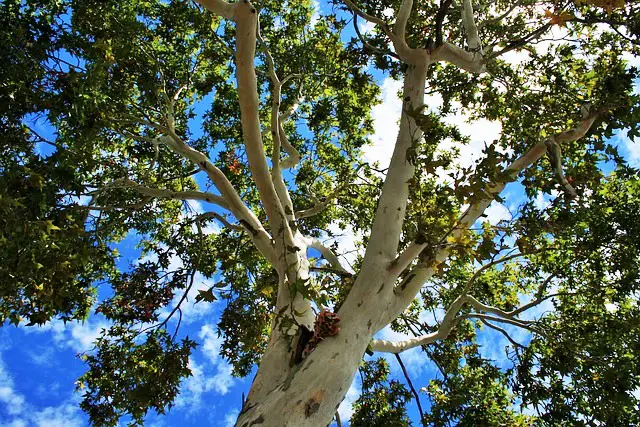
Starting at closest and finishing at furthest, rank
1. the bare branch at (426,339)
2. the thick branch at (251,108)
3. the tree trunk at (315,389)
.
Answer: the tree trunk at (315,389) → the thick branch at (251,108) → the bare branch at (426,339)

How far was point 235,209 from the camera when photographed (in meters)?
5.33

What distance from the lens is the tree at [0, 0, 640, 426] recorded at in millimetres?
3984

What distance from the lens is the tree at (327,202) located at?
3.98 m

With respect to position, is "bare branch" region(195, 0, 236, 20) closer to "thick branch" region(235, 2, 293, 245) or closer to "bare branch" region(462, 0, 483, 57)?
"thick branch" region(235, 2, 293, 245)

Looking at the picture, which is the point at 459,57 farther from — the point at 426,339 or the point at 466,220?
the point at 426,339

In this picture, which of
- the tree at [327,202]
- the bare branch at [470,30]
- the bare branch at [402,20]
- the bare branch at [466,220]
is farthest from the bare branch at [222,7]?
the bare branch at [470,30]

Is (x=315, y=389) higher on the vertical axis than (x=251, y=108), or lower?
lower

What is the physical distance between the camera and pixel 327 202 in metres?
7.17

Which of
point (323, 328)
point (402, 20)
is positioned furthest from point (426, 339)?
point (402, 20)

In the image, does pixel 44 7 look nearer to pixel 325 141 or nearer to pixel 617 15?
pixel 325 141

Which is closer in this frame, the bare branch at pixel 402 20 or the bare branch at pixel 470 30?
the bare branch at pixel 402 20

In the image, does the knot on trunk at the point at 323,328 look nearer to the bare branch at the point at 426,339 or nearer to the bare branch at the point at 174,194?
the bare branch at the point at 426,339

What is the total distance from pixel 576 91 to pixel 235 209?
542cm

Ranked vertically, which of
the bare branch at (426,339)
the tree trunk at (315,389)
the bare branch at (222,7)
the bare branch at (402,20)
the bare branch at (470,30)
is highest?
the bare branch at (470,30)
